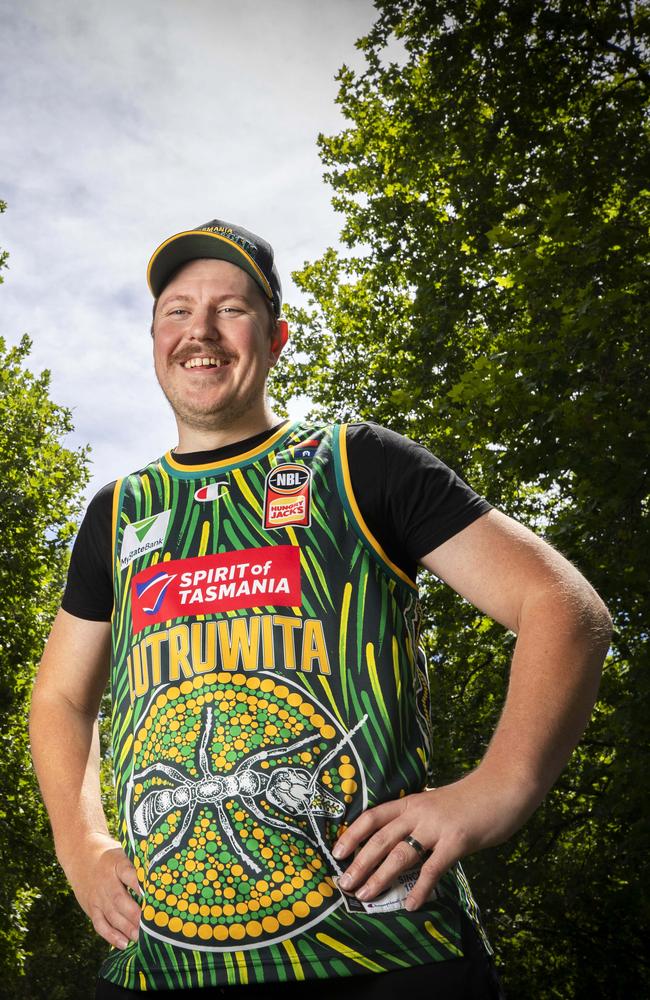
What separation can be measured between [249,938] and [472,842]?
45 cm

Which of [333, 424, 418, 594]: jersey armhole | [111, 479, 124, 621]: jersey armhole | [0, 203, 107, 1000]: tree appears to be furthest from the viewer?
[0, 203, 107, 1000]: tree

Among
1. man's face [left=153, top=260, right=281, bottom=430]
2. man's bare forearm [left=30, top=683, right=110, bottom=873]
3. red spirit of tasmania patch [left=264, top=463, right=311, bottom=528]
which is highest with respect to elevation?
man's face [left=153, top=260, right=281, bottom=430]

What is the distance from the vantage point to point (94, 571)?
2.24 metres

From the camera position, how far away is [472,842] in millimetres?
1566

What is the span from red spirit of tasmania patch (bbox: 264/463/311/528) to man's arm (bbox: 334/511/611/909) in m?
0.40

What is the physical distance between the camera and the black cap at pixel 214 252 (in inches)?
93.2

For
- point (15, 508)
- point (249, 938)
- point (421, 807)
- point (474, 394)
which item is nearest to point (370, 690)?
point (421, 807)

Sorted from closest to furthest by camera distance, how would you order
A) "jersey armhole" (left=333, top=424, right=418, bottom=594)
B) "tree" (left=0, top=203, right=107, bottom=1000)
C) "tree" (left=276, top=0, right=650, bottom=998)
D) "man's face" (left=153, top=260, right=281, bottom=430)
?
"jersey armhole" (left=333, top=424, right=418, bottom=594) < "man's face" (left=153, top=260, right=281, bottom=430) < "tree" (left=276, top=0, right=650, bottom=998) < "tree" (left=0, top=203, right=107, bottom=1000)

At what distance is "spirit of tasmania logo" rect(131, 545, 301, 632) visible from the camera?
6.01 feet

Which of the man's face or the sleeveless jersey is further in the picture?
the man's face

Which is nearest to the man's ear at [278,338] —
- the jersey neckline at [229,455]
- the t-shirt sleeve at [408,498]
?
the jersey neckline at [229,455]

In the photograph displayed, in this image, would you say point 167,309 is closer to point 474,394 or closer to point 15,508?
point 474,394

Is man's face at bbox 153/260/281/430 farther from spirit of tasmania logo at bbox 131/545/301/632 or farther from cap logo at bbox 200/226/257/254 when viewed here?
spirit of tasmania logo at bbox 131/545/301/632

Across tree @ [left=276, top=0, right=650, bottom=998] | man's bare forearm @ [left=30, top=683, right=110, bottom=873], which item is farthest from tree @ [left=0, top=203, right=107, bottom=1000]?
man's bare forearm @ [left=30, top=683, right=110, bottom=873]
